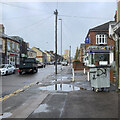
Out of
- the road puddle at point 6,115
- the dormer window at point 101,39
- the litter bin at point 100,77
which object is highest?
the dormer window at point 101,39

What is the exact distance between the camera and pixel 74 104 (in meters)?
5.94

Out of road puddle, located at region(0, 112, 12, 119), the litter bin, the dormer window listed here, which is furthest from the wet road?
the dormer window

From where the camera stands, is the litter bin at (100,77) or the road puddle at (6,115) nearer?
the road puddle at (6,115)

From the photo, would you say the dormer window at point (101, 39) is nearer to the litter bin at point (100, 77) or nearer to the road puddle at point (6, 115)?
the litter bin at point (100, 77)

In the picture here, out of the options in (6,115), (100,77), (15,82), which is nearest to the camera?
(6,115)

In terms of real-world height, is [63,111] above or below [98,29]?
below

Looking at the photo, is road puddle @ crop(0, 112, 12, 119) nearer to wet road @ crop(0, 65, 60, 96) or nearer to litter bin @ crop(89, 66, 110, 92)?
wet road @ crop(0, 65, 60, 96)

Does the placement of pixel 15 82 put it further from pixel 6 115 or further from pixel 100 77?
pixel 6 115

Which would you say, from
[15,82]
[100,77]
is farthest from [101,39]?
[100,77]

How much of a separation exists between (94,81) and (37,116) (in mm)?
4305

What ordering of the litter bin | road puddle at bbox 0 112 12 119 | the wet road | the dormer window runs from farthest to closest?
the dormer window → the wet road → the litter bin → road puddle at bbox 0 112 12 119

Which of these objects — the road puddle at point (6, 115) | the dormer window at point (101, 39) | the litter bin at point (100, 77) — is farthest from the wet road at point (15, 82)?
the dormer window at point (101, 39)

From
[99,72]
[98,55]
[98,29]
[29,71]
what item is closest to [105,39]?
[98,29]

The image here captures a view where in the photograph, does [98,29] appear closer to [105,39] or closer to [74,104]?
[105,39]
